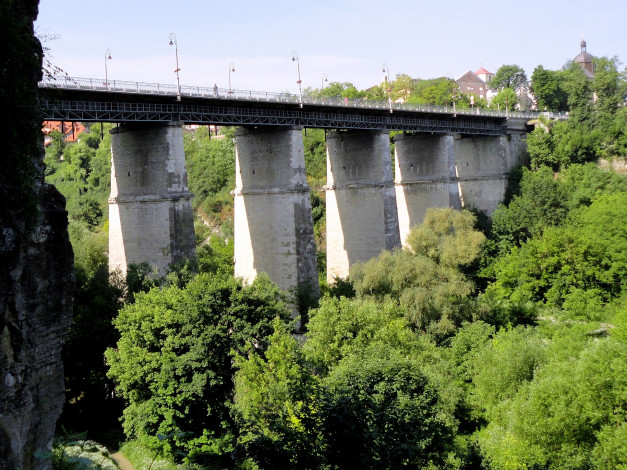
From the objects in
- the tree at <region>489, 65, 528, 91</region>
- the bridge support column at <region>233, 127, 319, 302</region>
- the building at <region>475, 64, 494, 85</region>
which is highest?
the building at <region>475, 64, 494, 85</region>

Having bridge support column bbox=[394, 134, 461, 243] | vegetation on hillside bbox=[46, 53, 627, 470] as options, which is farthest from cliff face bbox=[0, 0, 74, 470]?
bridge support column bbox=[394, 134, 461, 243]

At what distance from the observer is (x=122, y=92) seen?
28312 millimetres

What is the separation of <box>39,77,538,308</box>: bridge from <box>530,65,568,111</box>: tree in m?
35.2

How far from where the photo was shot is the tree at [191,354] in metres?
20.9

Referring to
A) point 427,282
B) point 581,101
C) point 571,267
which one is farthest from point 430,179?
point 581,101

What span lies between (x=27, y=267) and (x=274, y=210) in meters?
26.2

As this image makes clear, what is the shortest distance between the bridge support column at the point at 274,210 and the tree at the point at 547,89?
186 feet

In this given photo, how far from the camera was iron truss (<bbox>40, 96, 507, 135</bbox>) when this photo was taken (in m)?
27.9

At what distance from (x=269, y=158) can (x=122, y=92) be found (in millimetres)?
10101

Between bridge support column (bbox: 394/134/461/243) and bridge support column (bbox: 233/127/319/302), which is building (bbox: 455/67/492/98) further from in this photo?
bridge support column (bbox: 233/127/319/302)

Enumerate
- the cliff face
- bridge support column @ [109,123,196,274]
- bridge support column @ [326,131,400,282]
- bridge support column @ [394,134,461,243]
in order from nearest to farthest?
the cliff face
bridge support column @ [109,123,196,274]
bridge support column @ [326,131,400,282]
bridge support column @ [394,134,461,243]

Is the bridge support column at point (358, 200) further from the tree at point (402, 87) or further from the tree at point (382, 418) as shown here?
the tree at point (402, 87)

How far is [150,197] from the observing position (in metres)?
30.5

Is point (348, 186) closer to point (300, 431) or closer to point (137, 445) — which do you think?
point (137, 445)
